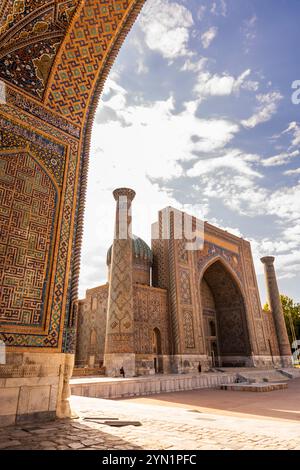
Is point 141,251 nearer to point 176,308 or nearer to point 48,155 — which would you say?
point 176,308

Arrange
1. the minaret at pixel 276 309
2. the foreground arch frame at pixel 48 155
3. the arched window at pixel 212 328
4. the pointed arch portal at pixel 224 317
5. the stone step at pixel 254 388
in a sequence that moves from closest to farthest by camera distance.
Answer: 1. the foreground arch frame at pixel 48 155
2. the stone step at pixel 254 388
3. the pointed arch portal at pixel 224 317
4. the arched window at pixel 212 328
5. the minaret at pixel 276 309

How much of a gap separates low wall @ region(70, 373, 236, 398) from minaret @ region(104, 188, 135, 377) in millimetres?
1887

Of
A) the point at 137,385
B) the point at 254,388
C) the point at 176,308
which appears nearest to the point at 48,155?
the point at 137,385

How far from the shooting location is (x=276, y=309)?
2159 centimetres

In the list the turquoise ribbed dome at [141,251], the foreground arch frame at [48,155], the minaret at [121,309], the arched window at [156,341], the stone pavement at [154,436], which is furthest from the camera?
the turquoise ribbed dome at [141,251]

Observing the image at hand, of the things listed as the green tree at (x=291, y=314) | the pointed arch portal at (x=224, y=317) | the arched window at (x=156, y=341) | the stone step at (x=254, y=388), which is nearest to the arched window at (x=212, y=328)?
the pointed arch portal at (x=224, y=317)

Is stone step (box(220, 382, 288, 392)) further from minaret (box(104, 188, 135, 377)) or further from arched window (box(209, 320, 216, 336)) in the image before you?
arched window (box(209, 320, 216, 336))

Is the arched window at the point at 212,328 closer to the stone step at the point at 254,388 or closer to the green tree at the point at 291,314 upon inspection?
the stone step at the point at 254,388

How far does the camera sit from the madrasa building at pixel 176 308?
42.0 feet

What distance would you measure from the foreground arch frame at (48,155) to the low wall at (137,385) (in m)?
4.43

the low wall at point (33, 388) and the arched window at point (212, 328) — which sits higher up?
the arched window at point (212, 328)
